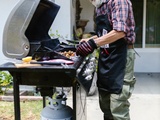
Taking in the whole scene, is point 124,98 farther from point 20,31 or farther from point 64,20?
point 64,20

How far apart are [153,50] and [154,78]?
0.77m

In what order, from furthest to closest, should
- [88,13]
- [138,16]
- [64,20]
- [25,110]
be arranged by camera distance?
[138,16] → [88,13] → [64,20] → [25,110]

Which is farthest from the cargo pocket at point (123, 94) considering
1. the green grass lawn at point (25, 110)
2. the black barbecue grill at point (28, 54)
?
the green grass lawn at point (25, 110)

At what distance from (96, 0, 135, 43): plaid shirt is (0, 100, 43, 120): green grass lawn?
1.83 metres

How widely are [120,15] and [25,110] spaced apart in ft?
7.53

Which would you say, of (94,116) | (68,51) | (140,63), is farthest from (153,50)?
(68,51)

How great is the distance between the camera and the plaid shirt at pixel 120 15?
2.09 m

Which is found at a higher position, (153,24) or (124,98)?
(153,24)

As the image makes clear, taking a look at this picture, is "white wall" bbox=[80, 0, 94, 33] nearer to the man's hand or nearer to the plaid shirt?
the plaid shirt

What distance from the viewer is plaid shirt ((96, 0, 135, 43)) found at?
2094 mm

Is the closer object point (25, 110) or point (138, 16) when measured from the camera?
point (25, 110)

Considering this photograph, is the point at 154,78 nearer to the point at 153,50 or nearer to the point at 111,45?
the point at 153,50

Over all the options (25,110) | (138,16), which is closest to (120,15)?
(25,110)

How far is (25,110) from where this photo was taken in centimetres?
379
